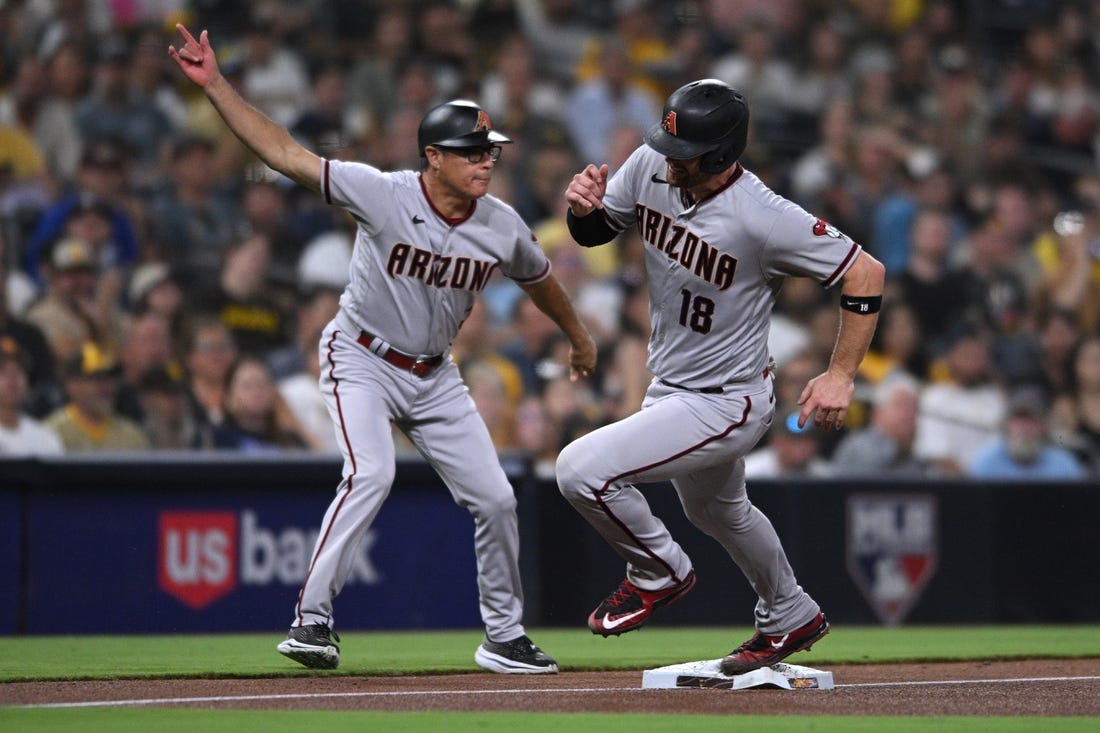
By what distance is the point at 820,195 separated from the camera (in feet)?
46.5

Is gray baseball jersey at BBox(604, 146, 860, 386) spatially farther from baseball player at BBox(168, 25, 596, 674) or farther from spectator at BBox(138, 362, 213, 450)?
spectator at BBox(138, 362, 213, 450)

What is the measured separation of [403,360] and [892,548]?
5.15 meters

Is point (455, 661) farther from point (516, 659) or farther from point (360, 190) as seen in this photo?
point (360, 190)

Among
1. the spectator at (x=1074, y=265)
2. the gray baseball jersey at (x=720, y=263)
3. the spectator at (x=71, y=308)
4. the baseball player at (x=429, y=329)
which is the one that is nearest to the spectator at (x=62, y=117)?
the spectator at (x=71, y=308)

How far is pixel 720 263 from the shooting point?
6.20 m

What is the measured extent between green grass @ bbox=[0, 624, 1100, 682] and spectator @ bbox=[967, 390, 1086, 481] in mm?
1510

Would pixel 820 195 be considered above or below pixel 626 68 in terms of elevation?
below

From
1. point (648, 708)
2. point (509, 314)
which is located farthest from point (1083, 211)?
point (648, 708)

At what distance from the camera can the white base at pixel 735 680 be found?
6312 millimetres

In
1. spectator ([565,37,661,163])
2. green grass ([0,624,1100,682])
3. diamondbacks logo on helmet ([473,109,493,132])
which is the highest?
spectator ([565,37,661,163])

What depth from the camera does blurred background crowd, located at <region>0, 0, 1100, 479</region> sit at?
10828 mm

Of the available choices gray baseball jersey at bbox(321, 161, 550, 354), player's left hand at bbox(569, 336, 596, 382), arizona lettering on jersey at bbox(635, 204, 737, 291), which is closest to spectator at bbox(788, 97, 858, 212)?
player's left hand at bbox(569, 336, 596, 382)

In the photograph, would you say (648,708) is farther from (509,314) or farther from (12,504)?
(509,314)

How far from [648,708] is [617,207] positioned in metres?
1.89
